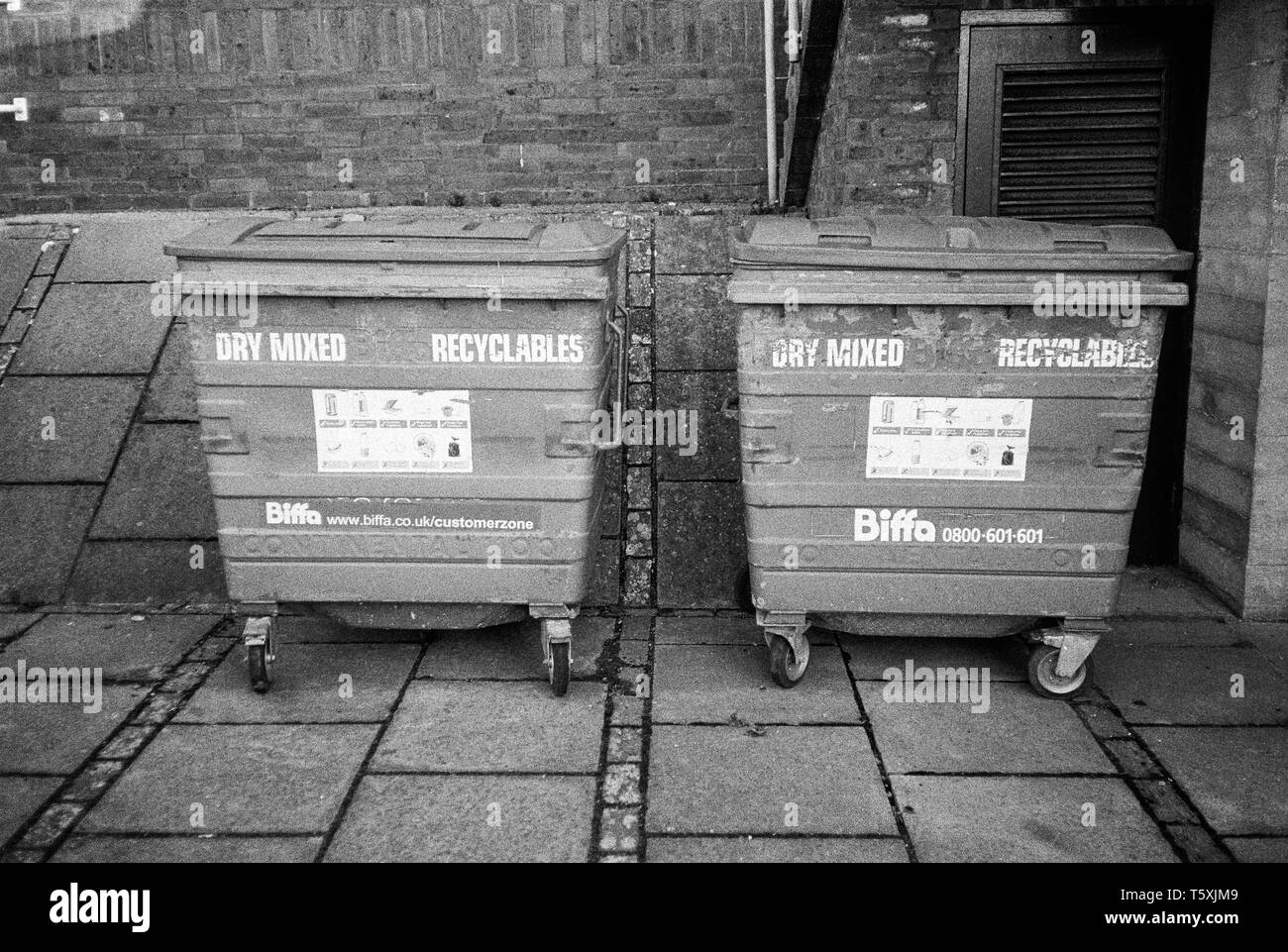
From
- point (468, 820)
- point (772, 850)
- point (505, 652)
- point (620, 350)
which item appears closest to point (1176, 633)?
point (772, 850)

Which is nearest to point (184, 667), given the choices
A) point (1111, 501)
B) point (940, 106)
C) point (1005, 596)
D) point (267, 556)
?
point (267, 556)

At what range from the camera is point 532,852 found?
3.27 metres

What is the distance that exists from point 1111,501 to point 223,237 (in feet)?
9.72

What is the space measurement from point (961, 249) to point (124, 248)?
4.47 metres

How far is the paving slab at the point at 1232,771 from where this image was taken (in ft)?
11.3

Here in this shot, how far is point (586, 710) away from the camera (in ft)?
13.4

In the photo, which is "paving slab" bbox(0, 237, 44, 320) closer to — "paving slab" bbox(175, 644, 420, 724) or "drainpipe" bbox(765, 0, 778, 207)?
"paving slab" bbox(175, 644, 420, 724)

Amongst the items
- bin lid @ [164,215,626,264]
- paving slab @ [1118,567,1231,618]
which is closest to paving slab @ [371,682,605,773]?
bin lid @ [164,215,626,264]

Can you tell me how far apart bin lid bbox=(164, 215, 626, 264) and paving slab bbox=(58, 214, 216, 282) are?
233 centimetres

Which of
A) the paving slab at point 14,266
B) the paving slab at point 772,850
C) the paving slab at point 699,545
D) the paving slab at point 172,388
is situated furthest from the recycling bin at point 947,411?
the paving slab at point 14,266

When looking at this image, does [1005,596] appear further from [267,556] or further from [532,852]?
[267,556]

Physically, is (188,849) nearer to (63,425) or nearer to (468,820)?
(468,820)

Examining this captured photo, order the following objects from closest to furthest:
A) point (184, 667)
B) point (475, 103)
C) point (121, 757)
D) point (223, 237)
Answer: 1. point (121, 757)
2. point (223, 237)
3. point (184, 667)
4. point (475, 103)

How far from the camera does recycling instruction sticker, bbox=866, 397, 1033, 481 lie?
3.94 m
